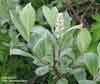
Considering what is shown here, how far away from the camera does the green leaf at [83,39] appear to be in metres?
0.85

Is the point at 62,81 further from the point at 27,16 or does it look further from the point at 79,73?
the point at 27,16

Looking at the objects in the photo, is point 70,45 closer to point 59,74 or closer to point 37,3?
point 59,74

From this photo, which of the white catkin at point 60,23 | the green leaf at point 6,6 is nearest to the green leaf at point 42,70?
the white catkin at point 60,23

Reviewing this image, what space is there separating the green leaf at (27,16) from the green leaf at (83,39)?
0.44 feet

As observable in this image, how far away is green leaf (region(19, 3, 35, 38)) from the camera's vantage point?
2.72 ft

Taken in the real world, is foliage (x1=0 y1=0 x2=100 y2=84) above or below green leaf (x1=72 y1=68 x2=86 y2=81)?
above

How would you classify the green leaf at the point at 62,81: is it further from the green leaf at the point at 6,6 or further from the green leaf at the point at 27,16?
the green leaf at the point at 6,6

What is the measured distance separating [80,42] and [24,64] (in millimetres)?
220

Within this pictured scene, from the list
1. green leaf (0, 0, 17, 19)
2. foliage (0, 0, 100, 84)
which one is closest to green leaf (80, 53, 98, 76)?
foliage (0, 0, 100, 84)

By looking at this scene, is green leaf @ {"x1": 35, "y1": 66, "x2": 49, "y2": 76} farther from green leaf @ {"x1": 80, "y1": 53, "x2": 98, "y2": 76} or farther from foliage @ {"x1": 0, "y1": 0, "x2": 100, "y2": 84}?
green leaf @ {"x1": 80, "y1": 53, "x2": 98, "y2": 76}

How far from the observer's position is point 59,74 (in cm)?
89

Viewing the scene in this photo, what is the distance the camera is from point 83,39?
86cm

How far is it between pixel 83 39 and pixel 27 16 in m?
0.16

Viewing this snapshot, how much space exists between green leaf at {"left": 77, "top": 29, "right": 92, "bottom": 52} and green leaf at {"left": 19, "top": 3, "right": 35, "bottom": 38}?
13 centimetres
